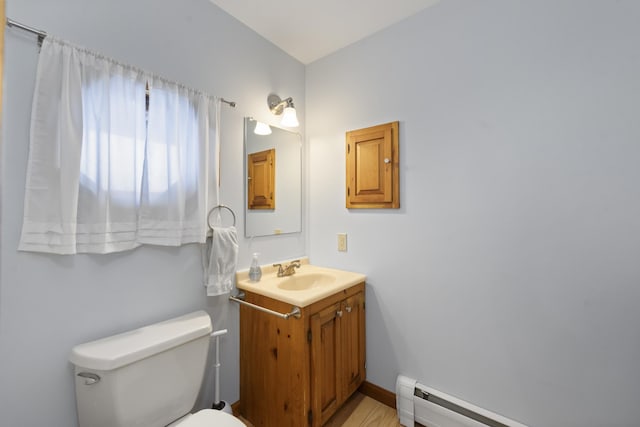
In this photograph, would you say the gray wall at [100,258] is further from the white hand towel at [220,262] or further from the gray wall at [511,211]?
the gray wall at [511,211]

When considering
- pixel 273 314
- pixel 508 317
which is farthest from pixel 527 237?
pixel 273 314

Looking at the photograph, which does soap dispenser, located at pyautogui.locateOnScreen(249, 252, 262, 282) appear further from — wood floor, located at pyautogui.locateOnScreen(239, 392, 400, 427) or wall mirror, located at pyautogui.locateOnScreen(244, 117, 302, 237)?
wood floor, located at pyautogui.locateOnScreen(239, 392, 400, 427)

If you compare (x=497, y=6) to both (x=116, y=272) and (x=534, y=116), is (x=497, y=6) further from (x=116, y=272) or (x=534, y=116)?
(x=116, y=272)

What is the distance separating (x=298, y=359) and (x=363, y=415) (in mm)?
740

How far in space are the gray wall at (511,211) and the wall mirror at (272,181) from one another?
0.53 meters

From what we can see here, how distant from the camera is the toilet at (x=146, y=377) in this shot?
1.00m

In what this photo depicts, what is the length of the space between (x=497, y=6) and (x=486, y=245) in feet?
4.11

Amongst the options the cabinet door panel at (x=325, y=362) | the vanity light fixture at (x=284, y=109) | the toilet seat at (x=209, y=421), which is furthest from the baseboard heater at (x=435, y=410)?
the vanity light fixture at (x=284, y=109)

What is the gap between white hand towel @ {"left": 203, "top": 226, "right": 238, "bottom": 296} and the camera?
1464 millimetres

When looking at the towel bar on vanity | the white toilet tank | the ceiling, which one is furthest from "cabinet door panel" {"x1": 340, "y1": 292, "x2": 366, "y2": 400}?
the ceiling

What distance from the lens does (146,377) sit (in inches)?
42.4

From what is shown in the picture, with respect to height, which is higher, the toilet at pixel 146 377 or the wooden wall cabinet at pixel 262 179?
the wooden wall cabinet at pixel 262 179

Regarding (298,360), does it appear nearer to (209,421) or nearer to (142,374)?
(209,421)

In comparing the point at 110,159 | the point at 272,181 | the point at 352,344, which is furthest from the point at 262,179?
the point at 352,344
